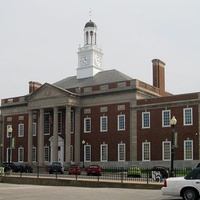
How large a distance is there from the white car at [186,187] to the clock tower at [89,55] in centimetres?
5453

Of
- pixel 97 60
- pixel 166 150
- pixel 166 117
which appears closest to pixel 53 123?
pixel 97 60

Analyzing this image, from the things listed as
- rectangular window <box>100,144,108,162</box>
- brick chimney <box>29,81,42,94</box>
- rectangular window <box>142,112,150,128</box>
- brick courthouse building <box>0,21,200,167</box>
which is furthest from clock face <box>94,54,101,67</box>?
rectangular window <box>142,112,150,128</box>

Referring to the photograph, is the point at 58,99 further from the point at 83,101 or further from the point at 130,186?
the point at 130,186

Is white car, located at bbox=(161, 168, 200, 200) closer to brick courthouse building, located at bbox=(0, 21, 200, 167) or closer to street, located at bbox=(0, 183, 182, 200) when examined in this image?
street, located at bbox=(0, 183, 182, 200)

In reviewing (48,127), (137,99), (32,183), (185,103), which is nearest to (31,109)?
(48,127)

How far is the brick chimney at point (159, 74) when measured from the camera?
68250 millimetres

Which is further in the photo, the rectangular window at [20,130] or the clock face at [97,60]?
the clock face at [97,60]

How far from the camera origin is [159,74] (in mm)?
68938

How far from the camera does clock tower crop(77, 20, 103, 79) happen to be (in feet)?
249

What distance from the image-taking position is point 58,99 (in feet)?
221

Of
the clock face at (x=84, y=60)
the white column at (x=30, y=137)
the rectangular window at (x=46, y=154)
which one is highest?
the clock face at (x=84, y=60)

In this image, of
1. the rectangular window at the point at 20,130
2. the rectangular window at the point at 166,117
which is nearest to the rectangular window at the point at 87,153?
the rectangular window at the point at 166,117

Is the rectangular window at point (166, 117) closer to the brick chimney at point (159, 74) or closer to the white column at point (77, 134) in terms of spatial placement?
the brick chimney at point (159, 74)

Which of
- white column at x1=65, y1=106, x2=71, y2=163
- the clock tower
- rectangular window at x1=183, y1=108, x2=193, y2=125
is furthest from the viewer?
the clock tower
